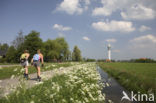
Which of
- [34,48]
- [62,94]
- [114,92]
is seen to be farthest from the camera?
[34,48]

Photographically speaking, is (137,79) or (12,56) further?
(12,56)

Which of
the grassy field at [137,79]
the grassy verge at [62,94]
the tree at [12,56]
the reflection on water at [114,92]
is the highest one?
Answer: the tree at [12,56]

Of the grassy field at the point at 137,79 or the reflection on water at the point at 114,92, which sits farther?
the grassy field at the point at 137,79

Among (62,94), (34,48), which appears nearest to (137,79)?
(62,94)

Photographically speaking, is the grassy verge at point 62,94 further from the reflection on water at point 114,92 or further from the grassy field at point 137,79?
the grassy field at point 137,79

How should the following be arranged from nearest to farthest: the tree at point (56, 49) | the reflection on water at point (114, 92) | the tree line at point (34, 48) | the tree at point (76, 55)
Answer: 1. the reflection on water at point (114, 92)
2. the tree line at point (34, 48)
3. the tree at point (56, 49)
4. the tree at point (76, 55)

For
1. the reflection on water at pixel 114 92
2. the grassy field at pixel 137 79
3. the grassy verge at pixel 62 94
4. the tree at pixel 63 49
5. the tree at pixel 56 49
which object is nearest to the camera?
the grassy verge at pixel 62 94

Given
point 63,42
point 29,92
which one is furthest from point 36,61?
point 63,42

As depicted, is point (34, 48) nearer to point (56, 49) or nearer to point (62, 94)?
point (56, 49)

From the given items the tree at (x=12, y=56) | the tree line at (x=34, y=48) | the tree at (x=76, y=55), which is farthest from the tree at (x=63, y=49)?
the tree at (x=12, y=56)

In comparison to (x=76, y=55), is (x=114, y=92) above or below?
below

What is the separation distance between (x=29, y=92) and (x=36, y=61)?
4.42 meters

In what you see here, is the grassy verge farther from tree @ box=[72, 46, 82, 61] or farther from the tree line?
tree @ box=[72, 46, 82, 61]

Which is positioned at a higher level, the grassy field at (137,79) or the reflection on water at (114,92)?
the grassy field at (137,79)
